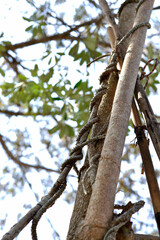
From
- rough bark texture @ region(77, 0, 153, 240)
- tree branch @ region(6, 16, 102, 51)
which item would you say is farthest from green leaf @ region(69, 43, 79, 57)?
rough bark texture @ region(77, 0, 153, 240)

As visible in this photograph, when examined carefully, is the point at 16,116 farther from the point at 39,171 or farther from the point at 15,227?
the point at 15,227

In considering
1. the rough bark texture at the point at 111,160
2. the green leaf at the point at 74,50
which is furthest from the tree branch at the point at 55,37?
the rough bark texture at the point at 111,160

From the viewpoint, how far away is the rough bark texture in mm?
642

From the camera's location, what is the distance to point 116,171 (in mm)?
733

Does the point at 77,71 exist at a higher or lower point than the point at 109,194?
higher

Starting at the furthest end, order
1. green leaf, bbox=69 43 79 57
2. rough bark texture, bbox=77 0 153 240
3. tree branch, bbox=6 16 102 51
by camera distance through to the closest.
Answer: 1. tree branch, bbox=6 16 102 51
2. green leaf, bbox=69 43 79 57
3. rough bark texture, bbox=77 0 153 240

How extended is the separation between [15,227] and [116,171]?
0.29m

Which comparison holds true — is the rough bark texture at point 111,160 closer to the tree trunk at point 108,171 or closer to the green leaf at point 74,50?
the tree trunk at point 108,171

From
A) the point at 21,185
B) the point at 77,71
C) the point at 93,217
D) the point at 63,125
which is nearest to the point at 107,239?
the point at 93,217

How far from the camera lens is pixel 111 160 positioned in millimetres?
735

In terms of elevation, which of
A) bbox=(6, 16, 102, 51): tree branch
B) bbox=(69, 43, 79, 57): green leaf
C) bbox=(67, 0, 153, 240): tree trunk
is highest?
bbox=(6, 16, 102, 51): tree branch

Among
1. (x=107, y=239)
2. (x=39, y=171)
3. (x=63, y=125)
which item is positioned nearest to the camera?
(x=107, y=239)

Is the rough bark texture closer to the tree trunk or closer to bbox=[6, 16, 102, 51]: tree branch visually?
the tree trunk

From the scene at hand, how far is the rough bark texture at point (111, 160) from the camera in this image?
2.11ft
